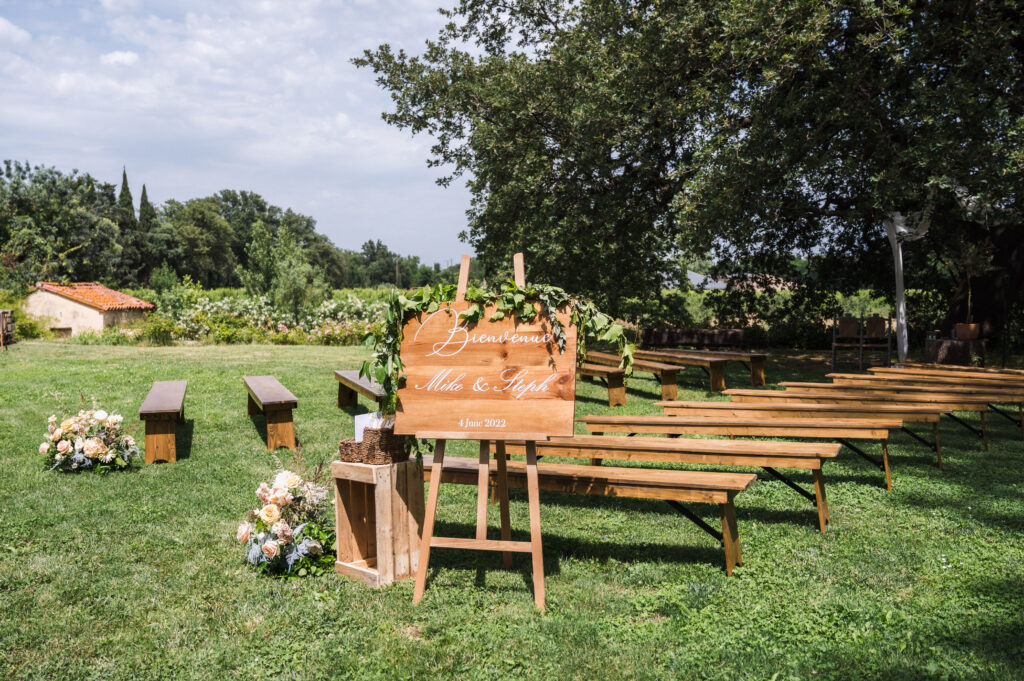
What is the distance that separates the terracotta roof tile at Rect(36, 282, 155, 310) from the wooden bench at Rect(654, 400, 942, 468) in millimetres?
22545

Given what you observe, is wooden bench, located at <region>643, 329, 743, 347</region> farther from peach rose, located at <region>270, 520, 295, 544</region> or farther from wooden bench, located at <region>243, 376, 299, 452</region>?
peach rose, located at <region>270, 520, 295, 544</region>

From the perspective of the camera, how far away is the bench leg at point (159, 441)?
21.5 ft

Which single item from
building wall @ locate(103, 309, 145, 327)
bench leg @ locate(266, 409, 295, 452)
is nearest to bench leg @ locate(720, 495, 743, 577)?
bench leg @ locate(266, 409, 295, 452)

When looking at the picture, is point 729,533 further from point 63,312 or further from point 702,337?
point 63,312

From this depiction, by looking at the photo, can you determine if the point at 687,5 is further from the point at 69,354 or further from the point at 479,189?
the point at 69,354

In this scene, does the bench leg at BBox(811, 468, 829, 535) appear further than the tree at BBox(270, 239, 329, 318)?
No

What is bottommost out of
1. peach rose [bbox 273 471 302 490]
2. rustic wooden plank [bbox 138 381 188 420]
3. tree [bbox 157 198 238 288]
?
peach rose [bbox 273 471 302 490]

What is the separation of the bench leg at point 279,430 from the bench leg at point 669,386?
5.70m

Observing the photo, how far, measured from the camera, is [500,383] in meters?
3.92

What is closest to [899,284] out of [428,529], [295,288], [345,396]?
[345,396]

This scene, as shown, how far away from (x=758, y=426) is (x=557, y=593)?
280 centimetres

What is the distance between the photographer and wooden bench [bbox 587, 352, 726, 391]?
10475mm

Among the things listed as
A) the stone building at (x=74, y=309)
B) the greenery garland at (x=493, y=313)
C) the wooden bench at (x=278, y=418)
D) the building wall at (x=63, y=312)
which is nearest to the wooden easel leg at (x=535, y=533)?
the greenery garland at (x=493, y=313)

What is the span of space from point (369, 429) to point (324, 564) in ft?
2.95
